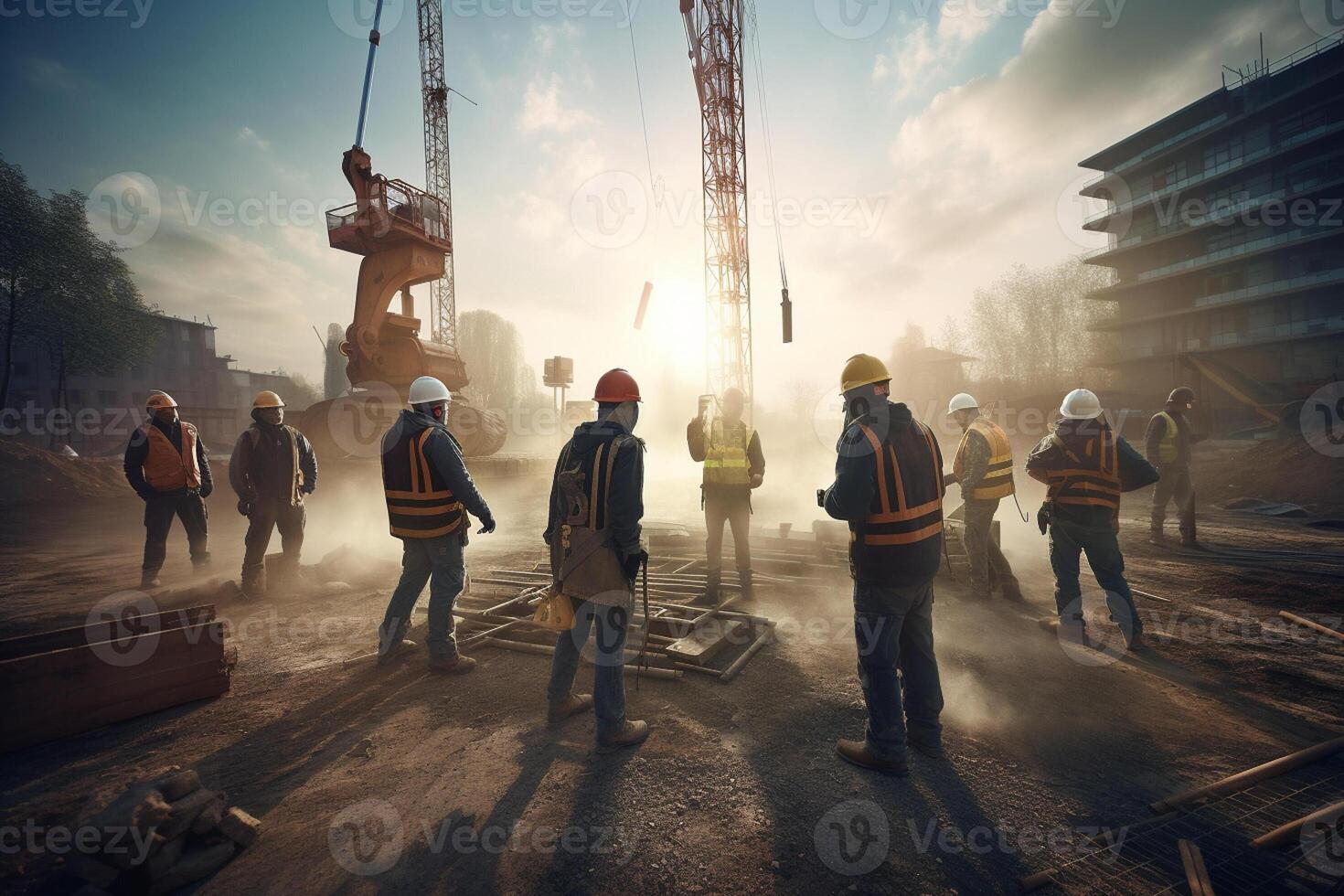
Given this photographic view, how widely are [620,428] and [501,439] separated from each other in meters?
18.0

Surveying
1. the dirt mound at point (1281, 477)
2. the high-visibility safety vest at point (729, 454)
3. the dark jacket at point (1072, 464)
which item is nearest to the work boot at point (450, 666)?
the high-visibility safety vest at point (729, 454)

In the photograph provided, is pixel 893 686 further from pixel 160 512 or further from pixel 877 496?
pixel 160 512

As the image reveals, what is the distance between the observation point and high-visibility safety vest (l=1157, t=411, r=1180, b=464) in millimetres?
8141

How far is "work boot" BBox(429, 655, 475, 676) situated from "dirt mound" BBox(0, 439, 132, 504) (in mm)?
18853

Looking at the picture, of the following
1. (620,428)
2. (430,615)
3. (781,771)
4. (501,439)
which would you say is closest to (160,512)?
(430,615)

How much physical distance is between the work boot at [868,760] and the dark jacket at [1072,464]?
285 centimetres

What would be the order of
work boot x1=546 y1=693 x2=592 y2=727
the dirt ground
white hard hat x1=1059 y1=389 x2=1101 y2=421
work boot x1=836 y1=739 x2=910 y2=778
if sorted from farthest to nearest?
white hard hat x1=1059 y1=389 x2=1101 y2=421, work boot x1=546 y1=693 x2=592 y2=727, work boot x1=836 y1=739 x2=910 y2=778, the dirt ground

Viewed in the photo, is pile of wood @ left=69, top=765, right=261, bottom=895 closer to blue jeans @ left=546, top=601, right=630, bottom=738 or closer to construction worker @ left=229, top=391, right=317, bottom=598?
blue jeans @ left=546, top=601, right=630, bottom=738

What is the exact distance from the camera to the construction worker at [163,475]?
21.2 ft

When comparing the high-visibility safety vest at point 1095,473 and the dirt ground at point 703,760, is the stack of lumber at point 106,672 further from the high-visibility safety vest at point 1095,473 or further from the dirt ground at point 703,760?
the high-visibility safety vest at point 1095,473

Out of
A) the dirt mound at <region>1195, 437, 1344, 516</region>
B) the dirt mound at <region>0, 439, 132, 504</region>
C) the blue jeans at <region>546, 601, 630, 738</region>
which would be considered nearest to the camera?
the blue jeans at <region>546, 601, 630, 738</region>

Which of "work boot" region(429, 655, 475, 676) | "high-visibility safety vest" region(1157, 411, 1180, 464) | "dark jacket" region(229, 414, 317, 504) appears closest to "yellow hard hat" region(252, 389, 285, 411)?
"dark jacket" region(229, 414, 317, 504)

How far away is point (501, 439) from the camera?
66.1 ft

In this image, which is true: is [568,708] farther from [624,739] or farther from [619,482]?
[619,482]
